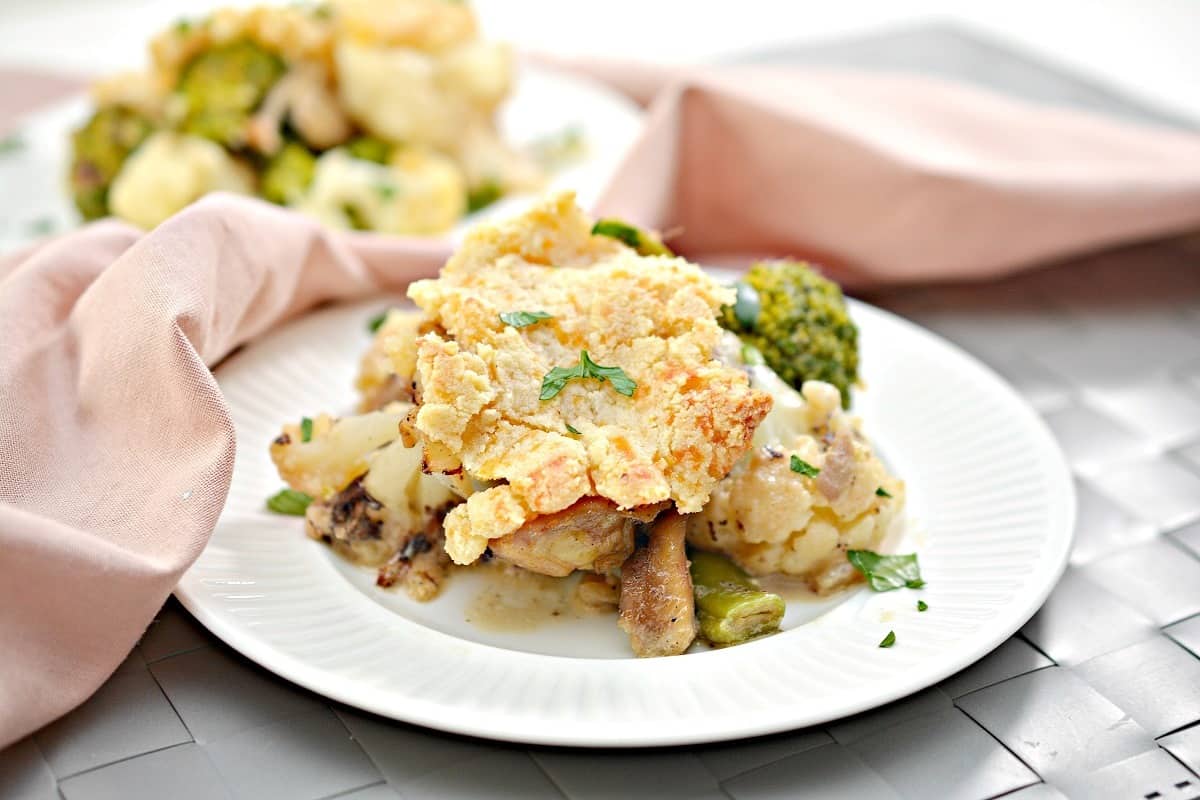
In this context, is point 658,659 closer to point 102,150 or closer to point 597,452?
point 597,452

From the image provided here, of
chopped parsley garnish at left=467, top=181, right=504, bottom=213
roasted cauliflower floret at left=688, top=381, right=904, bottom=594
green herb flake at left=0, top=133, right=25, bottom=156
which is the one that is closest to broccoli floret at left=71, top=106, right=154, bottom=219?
green herb flake at left=0, top=133, right=25, bottom=156

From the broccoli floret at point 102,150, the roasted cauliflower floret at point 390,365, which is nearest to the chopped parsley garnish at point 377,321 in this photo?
the roasted cauliflower floret at point 390,365

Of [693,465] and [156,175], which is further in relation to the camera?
[156,175]

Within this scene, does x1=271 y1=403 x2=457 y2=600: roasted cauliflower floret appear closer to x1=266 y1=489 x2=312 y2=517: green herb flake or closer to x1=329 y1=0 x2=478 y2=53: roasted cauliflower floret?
x1=266 y1=489 x2=312 y2=517: green herb flake

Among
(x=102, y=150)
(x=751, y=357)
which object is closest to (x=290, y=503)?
(x=751, y=357)

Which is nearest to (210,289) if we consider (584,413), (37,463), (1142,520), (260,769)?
(37,463)

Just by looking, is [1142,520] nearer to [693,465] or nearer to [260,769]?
[693,465]
